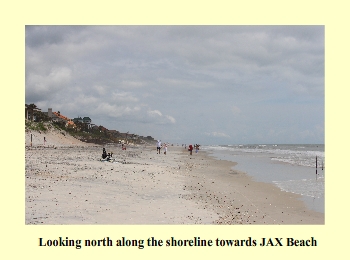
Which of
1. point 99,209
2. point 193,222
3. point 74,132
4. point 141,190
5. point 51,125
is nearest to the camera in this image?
point 193,222

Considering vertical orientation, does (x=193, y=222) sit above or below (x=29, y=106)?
below

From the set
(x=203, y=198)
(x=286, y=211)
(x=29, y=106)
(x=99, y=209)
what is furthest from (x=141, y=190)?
(x=29, y=106)

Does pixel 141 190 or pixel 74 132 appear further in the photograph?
pixel 74 132

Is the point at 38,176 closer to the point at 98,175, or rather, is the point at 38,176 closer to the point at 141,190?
the point at 98,175

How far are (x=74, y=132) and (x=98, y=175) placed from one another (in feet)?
222

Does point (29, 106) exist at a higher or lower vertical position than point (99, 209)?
higher

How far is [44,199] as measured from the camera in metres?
9.55

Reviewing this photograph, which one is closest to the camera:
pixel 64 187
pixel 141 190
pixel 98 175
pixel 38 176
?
pixel 64 187

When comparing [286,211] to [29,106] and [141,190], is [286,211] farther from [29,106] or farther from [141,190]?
[29,106]

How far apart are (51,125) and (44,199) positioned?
61515mm

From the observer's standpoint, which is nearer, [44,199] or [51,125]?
[44,199]
